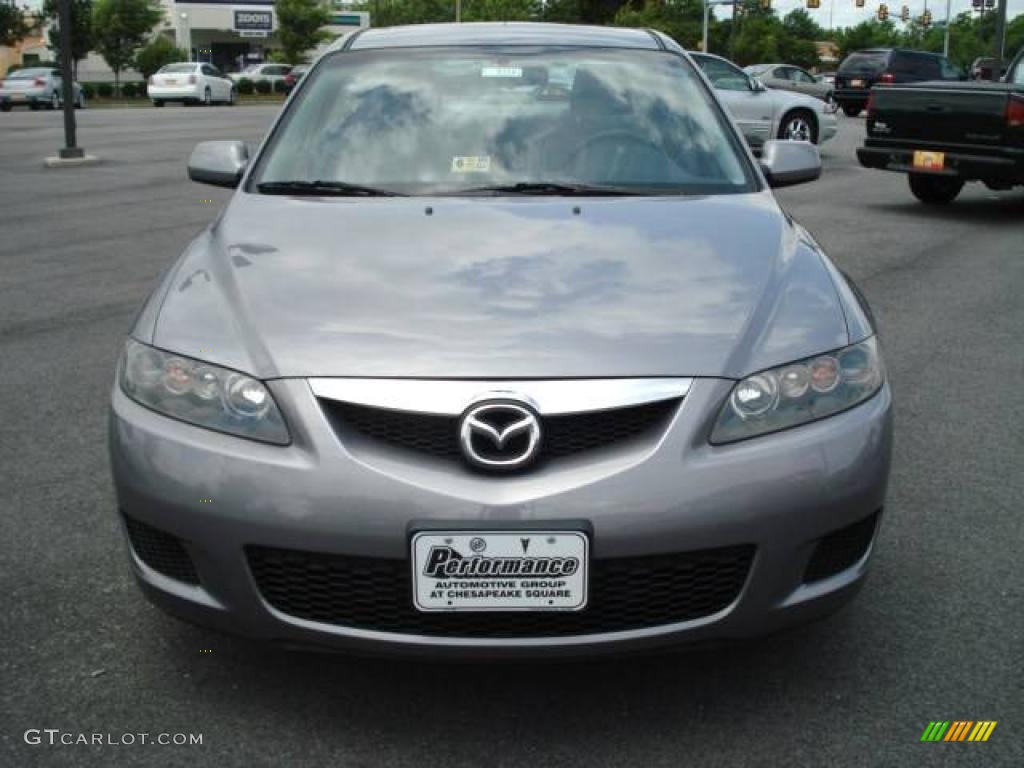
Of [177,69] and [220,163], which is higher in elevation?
[220,163]

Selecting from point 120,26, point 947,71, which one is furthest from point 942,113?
point 120,26

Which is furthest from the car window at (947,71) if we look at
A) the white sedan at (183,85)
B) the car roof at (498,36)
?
the car roof at (498,36)

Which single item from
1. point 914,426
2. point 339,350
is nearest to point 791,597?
point 339,350

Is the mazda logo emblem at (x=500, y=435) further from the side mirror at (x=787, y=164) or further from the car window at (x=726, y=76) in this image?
the car window at (x=726, y=76)

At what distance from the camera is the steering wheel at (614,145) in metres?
3.87

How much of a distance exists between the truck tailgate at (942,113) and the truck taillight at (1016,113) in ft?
0.15

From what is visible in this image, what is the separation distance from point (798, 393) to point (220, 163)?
2361 mm

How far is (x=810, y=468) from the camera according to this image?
2596mm

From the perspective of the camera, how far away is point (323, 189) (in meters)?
3.75

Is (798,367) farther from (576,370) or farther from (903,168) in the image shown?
(903,168)

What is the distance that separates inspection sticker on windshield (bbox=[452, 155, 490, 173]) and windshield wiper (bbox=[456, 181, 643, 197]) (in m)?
0.10

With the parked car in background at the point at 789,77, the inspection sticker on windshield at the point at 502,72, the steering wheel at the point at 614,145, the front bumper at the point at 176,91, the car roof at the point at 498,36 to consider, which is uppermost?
the car roof at the point at 498,36

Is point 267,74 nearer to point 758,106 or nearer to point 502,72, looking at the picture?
point 758,106

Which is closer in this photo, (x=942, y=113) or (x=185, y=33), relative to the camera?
(x=942, y=113)
